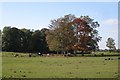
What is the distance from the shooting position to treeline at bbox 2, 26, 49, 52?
134 meters

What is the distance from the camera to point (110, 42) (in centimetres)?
19725

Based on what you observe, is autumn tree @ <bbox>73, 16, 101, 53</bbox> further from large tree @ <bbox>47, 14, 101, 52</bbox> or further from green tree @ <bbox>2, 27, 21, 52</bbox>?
green tree @ <bbox>2, 27, 21, 52</bbox>

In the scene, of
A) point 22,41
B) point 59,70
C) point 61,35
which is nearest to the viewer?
point 59,70

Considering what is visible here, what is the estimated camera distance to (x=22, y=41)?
472ft

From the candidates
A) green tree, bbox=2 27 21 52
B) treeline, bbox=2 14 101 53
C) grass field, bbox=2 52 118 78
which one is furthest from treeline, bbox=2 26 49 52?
grass field, bbox=2 52 118 78

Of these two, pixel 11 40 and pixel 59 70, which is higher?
pixel 11 40

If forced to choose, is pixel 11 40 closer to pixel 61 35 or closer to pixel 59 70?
pixel 61 35

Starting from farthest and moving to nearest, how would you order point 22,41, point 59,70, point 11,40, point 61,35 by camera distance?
point 22,41 < point 11,40 < point 61,35 < point 59,70

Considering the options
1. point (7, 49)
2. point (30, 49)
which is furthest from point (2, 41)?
point (30, 49)

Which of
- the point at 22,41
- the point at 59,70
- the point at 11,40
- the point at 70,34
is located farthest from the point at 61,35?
the point at 59,70

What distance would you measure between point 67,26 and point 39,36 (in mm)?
53754

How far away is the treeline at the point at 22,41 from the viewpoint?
134 m

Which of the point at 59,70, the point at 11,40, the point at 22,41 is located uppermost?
the point at 11,40

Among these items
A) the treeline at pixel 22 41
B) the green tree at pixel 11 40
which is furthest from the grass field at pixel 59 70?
the treeline at pixel 22 41
